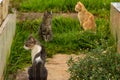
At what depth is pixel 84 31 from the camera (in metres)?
8.78

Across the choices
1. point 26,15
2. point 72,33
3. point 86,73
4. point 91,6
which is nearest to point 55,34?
point 72,33

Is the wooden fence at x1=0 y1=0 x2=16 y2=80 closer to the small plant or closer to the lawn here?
the lawn

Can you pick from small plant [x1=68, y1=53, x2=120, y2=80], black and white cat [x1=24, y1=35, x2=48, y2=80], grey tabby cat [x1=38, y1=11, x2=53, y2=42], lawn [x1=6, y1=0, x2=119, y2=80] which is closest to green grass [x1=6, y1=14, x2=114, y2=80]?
lawn [x1=6, y1=0, x2=119, y2=80]

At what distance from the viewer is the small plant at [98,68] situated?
5457 millimetres

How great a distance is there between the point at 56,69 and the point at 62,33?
1.99 metres

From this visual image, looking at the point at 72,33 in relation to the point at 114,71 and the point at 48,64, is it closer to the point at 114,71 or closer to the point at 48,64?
the point at 48,64

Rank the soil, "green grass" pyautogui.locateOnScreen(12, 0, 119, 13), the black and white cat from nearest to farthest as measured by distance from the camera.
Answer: the black and white cat < the soil < "green grass" pyautogui.locateOnScreen(12, 0, 119, 13)

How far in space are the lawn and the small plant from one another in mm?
462

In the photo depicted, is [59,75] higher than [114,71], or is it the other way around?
[114,71]

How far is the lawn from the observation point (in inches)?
295

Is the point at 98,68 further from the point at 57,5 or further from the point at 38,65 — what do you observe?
the point at 57,5

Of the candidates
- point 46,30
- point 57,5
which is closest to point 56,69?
point 46,30

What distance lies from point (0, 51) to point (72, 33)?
2842mm

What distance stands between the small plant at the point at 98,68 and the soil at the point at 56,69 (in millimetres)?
1003
